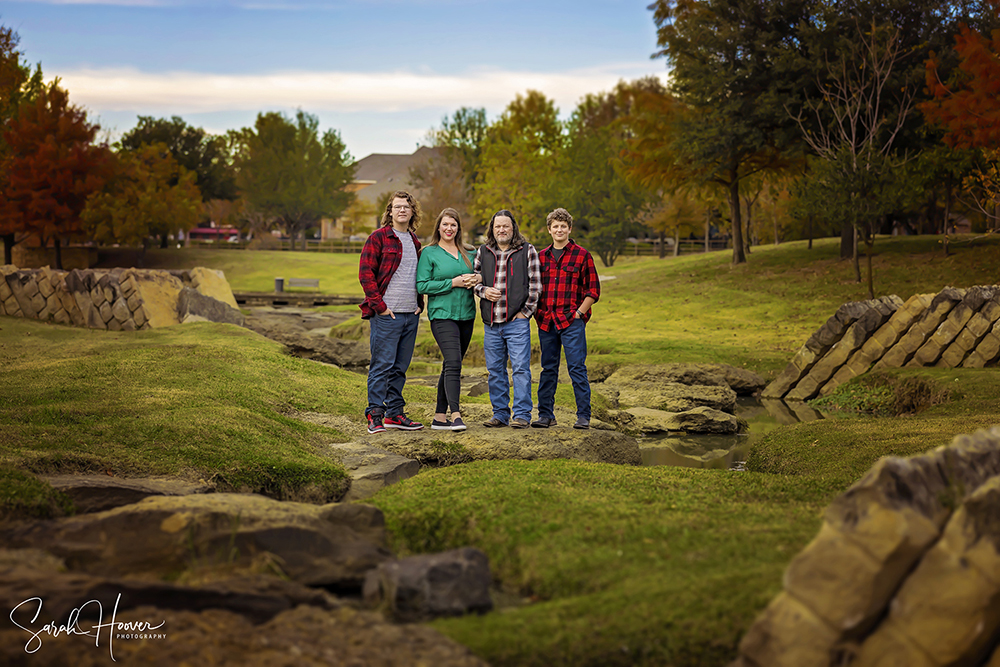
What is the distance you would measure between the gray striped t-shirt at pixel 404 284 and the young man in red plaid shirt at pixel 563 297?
1.27 meters

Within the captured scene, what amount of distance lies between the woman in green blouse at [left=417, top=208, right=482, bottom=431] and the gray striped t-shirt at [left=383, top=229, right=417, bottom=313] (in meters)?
0.08

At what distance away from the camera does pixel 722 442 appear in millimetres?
10664

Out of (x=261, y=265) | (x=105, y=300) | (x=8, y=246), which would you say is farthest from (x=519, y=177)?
(x=105, y=300)

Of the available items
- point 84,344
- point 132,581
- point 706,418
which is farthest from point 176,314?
point 132,581

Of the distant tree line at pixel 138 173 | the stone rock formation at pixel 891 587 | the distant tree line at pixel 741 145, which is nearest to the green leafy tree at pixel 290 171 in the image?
the distant tree line at pixel 138 173

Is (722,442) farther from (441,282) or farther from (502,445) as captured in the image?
(441,282)

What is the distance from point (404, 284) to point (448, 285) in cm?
45

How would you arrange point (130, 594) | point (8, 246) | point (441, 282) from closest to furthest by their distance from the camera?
point (130, 594) → point (441, 282) → point (8, 246)

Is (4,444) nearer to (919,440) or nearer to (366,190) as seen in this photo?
(919,440)

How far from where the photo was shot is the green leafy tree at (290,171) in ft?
197

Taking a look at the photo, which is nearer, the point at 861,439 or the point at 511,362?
the point at 511,362

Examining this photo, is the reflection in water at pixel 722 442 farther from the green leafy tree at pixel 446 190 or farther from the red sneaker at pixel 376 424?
the green leafy tree at pixel 446 190

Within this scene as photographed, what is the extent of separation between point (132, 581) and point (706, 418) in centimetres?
908

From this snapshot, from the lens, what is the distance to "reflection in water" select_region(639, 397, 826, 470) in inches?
376
